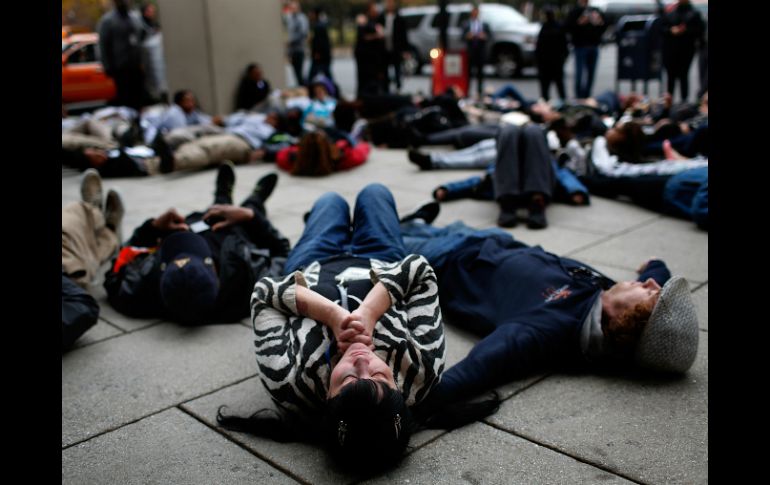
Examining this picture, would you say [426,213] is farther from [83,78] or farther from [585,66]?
[83,78]

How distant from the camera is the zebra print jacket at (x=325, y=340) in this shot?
2.81m

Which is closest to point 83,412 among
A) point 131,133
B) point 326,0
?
point 131,133

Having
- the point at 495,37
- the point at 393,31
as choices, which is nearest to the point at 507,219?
the point at 393,31

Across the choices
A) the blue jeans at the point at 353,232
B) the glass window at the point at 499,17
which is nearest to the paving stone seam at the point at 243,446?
the blue jeans at the point at 353,232

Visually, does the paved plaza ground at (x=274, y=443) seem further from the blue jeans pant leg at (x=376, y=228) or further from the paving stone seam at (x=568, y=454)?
the blue jeans pant leg at (x=376, y=228)

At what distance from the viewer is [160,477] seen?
2721 millimetres

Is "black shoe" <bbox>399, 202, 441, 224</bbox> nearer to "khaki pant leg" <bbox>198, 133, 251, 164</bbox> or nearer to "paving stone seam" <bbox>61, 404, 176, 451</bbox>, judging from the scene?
"paving stone seam" <bbox>61, 404, 176, 451</bbox>

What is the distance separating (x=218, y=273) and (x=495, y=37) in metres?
17.2

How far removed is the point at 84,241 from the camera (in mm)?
4820

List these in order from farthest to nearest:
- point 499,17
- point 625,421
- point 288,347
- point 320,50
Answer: point 499,17 < point 320,50 < point 625,421 < point 288,347

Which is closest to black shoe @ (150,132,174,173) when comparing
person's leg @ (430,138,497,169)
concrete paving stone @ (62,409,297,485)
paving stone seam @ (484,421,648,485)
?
person's leg @ (430,138,497,169)

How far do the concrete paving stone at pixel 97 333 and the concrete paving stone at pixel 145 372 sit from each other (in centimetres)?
7
